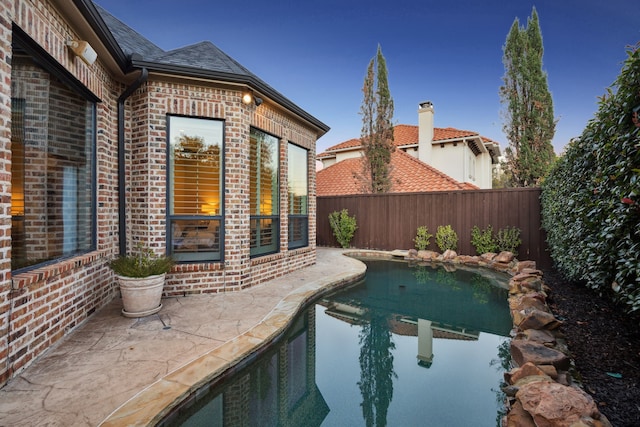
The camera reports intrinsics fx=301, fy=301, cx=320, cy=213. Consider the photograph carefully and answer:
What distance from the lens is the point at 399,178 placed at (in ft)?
44.3

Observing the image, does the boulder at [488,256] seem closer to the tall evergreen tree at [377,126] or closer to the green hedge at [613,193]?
the green hedge at [613,193]

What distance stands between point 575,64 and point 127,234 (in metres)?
14.5

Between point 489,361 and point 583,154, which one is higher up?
point 583,154

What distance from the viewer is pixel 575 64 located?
10.6 m

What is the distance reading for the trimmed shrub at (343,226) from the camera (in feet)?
35.0

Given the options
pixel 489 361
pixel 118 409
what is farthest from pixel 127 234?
pixel 489 361

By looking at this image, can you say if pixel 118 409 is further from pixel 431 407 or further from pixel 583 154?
pixel 583 154

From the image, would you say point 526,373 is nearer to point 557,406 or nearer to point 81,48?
point 557,406

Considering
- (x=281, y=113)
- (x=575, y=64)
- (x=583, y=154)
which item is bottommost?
(x=583, y=154)

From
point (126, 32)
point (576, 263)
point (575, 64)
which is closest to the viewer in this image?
point (576, 263)

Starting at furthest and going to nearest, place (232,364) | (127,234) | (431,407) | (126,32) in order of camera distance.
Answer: (126,32), (127,234), (232,364), (431,407)

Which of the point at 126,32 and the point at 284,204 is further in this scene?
the point at 284,204

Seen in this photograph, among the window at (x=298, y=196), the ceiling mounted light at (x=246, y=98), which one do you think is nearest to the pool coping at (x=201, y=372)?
the window at (x=298, y=196)

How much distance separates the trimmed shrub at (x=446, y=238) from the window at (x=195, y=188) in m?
6.79
